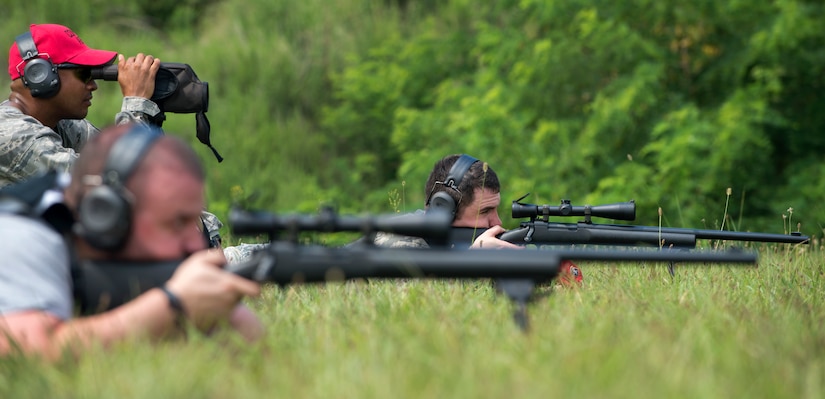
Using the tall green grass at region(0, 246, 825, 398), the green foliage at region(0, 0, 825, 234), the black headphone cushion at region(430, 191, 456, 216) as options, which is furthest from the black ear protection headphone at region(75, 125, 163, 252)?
the green foliage at region(0, 0, 825, 234)

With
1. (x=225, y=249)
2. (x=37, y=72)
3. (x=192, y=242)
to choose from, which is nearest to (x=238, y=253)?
(x=225, y=249)

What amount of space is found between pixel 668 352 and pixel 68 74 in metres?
4.03

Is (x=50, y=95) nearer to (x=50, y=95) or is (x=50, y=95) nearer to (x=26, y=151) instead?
(x=50, y=95)

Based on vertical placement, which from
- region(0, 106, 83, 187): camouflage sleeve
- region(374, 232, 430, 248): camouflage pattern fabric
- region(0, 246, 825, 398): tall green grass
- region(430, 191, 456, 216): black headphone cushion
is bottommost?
region(0, 246, 825, 398): tall green grass

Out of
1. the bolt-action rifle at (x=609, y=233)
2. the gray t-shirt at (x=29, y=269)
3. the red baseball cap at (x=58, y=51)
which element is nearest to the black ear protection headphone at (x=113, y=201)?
the gray t-shirt at (x=29, y=269)

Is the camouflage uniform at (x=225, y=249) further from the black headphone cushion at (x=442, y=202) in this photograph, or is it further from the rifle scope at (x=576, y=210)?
the rifle scope at (x=576, y=210)

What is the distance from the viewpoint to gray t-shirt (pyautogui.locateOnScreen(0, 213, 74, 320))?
309 cm

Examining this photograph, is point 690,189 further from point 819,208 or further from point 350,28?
point 350,28

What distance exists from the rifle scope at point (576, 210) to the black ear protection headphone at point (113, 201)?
339 centimetres

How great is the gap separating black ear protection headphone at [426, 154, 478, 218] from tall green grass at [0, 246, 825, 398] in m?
1.08

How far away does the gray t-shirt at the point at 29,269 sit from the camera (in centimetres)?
309

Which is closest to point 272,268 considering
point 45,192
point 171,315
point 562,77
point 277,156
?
point 171,315

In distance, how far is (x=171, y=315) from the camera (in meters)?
3.19

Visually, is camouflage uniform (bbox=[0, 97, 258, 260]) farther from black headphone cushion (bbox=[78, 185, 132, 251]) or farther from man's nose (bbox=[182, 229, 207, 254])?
black headphone cushion (bbox=[78, 185, 132, 251])
